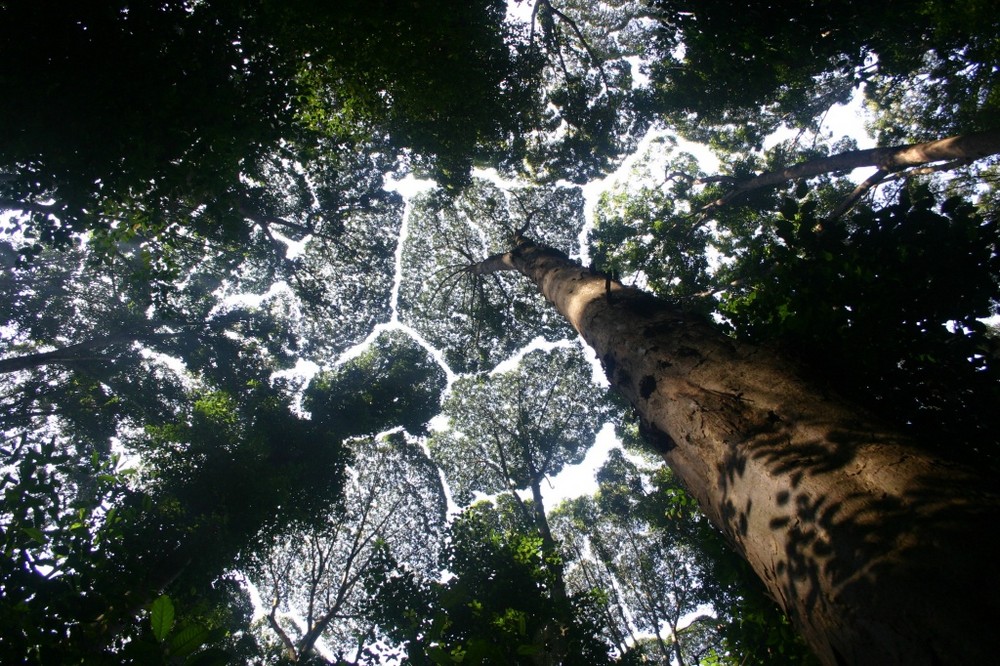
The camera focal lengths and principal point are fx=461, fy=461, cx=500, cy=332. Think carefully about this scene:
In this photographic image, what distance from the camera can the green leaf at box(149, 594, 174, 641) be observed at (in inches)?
80.0

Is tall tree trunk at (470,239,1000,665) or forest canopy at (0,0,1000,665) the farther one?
forest canopy at (0,0,1000,665)

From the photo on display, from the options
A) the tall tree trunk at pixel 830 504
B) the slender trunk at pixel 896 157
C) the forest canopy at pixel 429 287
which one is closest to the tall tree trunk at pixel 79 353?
the forest canopy at pixel 429 287

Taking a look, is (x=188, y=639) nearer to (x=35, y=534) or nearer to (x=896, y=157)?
(x=35, y=534)

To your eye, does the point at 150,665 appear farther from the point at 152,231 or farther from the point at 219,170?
the point at 152,231

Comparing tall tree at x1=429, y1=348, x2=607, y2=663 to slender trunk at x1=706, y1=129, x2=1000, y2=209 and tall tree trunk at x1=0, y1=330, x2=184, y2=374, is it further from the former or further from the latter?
tall tree trunk at x1=0, y1=330, x2=184, y2=374

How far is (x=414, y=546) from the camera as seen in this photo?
16.3 m

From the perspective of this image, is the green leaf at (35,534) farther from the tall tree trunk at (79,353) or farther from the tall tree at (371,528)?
the tall tree at (371,528)

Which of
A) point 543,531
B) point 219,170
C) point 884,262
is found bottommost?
point 884,262

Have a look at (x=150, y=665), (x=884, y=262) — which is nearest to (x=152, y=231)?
(x=150, y=665)

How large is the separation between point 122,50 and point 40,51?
0.68 metres

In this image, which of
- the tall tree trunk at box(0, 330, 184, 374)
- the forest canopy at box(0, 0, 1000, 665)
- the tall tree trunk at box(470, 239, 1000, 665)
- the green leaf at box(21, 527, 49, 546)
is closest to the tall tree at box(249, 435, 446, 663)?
the forest canopy at box(0, 0, 1000, 665)

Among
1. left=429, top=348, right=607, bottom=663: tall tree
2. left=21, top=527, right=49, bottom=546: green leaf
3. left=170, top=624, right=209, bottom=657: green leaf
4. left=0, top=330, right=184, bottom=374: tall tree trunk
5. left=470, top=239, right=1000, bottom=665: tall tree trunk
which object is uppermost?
left=0, top=330, right=184, bottom=374: tall tree trunk

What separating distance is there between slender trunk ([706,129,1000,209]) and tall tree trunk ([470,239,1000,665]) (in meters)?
6.76

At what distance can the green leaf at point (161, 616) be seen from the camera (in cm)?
203
